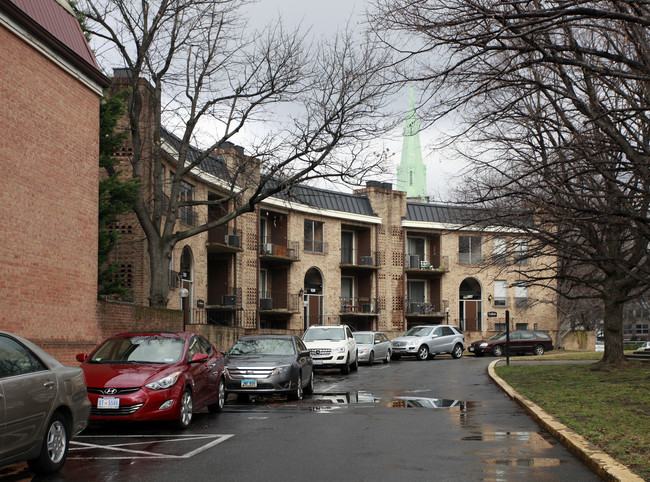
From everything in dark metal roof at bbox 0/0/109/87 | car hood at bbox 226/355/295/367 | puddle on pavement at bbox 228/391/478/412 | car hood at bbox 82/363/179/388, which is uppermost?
dark metal roof at bbox 0/0/109/87

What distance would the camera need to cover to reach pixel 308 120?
24078 millimetres

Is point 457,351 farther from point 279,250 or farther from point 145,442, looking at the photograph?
point 145,442

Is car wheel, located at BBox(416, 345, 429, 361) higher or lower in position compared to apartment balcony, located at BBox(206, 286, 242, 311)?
lower

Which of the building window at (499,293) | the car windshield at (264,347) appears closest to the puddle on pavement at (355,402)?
the car windshield at (264,347)

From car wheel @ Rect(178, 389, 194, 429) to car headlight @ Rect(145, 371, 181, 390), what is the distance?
0.92 feet

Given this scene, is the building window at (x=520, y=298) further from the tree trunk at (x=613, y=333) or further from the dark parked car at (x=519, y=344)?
the tree trunk at (x=613, y=333)

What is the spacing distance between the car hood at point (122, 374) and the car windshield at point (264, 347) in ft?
18.3

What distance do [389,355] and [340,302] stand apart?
1543cm

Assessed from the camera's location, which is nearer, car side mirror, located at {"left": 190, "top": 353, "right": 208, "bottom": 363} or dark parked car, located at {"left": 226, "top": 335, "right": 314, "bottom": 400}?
car side mirror, located at {"left": 190, "top": 353, "right": 208, "bottom": 363}

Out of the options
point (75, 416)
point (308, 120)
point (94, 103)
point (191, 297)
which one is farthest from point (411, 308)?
point (75, 416)

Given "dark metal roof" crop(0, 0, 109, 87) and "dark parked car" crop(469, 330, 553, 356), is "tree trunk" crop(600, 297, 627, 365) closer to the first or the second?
"dark metal roof" crop(0, 0, 109, 87)

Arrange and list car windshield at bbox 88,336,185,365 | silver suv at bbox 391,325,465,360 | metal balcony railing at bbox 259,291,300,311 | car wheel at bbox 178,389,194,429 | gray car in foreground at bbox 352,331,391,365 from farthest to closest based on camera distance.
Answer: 1. metal balcony railing at bbox 259,291,300,311
2. silver suv at bbox 391,325,465,360
3. gray car in foreground at bbox 352,331,391,365
4. car windshield at bbox 88,336,185,365
5. car wheel at bbox 178,389,194,429

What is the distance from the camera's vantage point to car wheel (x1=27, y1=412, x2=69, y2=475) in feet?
26.0

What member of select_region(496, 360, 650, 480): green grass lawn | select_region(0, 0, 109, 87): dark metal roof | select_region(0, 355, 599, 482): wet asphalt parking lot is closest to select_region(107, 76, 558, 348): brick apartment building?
select_region(0, 0, 109, 87): dark metal roof
